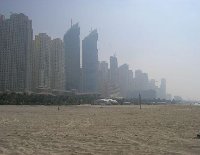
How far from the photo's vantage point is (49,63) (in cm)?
12006

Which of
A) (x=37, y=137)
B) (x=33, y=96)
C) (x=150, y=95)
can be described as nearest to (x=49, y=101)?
(x=33, y=96)

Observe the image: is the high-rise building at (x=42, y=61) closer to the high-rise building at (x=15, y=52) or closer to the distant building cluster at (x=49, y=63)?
the distant building cluster at (x=49, y=63)

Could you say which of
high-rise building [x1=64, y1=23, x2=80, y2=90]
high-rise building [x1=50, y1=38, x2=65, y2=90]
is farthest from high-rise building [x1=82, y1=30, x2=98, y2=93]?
high-rise building [x1=50, y1=38, x2=65, y2=90]

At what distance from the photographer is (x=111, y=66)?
579 ft

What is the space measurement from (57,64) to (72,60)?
17201mm

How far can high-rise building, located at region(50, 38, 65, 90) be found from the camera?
4805 inches

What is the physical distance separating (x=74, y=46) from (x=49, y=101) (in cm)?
6905

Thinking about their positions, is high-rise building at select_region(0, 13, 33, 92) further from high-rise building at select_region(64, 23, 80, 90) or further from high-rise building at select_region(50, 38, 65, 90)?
high-rise building at select_region(64, 23, 80, 90)

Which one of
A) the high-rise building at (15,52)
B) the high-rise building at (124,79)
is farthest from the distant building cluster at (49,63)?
the high-rise building at (124,79)

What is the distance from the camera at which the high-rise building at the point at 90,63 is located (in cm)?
14638

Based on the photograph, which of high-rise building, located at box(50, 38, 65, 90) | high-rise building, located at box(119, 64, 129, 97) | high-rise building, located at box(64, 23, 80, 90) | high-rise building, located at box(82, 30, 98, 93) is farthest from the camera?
high-rise building, located at box(119, 64, 129, 97)

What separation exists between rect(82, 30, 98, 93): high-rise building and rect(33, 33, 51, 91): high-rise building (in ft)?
87.7

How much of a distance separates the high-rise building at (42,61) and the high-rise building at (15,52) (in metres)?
7.94

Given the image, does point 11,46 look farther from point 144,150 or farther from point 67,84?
point 144,150
